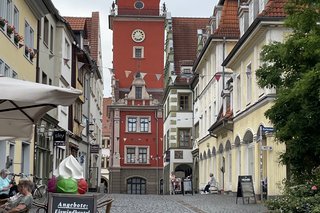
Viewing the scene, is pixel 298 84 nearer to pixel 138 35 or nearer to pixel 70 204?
pixel 70 204

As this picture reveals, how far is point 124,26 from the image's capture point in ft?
249

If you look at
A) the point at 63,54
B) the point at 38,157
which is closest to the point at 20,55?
the point at 38,157

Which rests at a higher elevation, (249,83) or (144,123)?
(144,123)

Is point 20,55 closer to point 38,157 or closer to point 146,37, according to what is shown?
point 38,157

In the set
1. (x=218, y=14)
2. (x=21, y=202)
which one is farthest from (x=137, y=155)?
(x=21, y=202)

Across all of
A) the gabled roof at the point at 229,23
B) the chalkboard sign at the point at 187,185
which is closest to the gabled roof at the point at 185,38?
the gabled roof at the point at 229,23

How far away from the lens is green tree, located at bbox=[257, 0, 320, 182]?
15.4m

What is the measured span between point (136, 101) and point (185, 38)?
36.9 feet

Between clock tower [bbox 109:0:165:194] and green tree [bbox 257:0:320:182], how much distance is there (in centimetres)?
5788

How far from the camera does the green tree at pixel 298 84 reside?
50.4 ft

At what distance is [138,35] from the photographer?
7625cm

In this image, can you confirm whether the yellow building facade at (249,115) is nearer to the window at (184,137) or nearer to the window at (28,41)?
the window at (28,41)

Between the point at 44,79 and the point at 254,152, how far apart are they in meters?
10.4

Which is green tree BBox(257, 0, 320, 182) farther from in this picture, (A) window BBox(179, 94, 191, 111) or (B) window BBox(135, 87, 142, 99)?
(B) window BBox(135, 87, 142, 99)
